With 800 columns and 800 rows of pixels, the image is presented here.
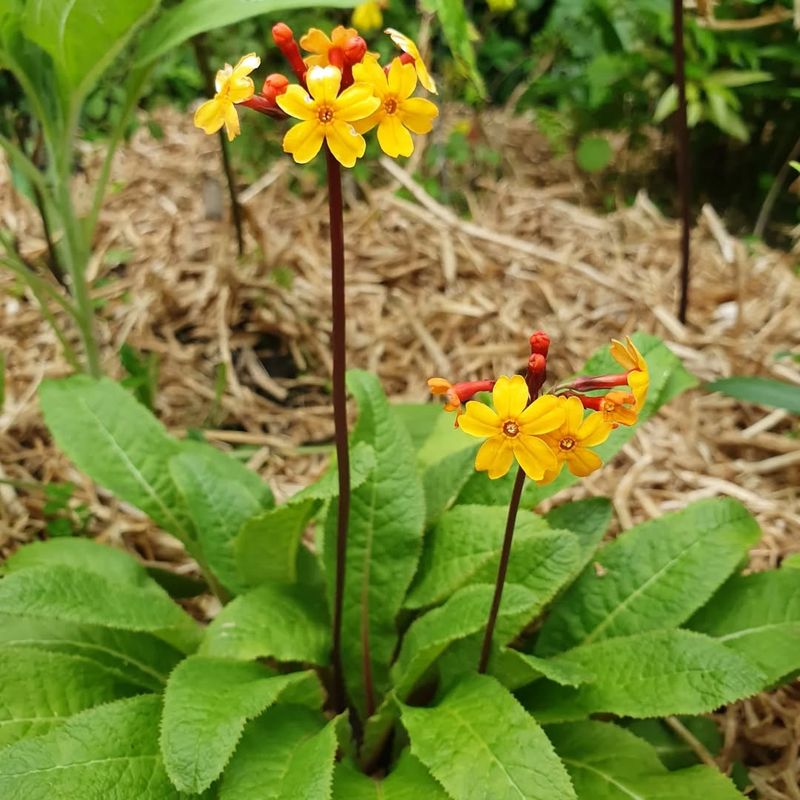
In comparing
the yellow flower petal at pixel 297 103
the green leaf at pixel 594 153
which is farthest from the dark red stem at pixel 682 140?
the yellow flower petal at pixel 297 103

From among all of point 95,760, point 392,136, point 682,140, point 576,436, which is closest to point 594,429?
point 576,436

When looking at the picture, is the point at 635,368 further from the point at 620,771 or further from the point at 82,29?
the point at 82,29

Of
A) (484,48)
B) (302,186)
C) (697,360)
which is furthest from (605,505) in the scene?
(484,48)

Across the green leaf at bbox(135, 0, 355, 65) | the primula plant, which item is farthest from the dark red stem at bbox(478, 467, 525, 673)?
the green leaf at bbox(135, 0, 355, 65)

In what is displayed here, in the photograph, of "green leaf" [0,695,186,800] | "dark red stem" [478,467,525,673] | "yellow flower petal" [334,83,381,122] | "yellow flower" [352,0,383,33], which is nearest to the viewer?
"yellow flower petal" [334,83,381,122]

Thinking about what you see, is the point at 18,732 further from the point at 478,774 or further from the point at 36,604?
the point at 478,774

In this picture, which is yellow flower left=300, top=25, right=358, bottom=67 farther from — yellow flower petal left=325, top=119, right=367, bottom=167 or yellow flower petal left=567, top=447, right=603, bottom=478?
yellow flower petal left=567, top=447, right=603, bottom=478
